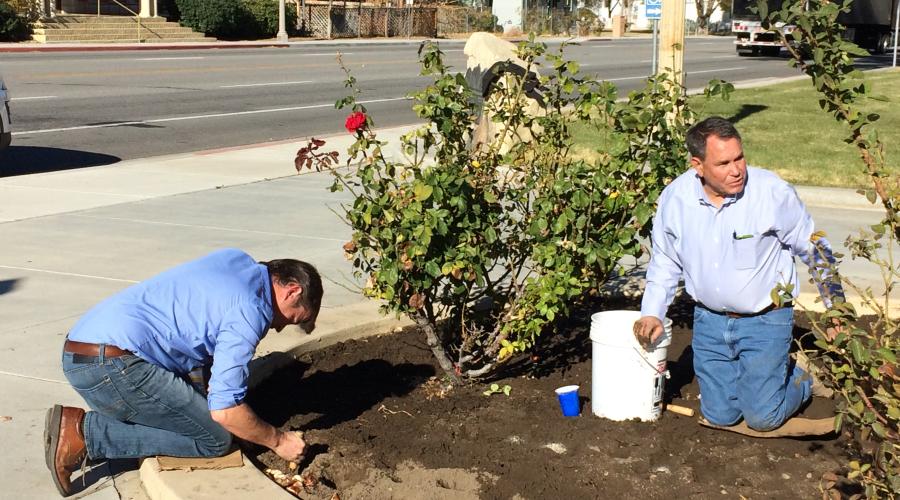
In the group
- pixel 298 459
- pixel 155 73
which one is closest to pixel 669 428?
pixel 298 459

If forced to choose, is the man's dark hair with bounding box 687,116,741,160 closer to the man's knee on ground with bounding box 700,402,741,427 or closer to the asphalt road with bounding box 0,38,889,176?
the man's knee on ground with bounding box 700,402,741,427

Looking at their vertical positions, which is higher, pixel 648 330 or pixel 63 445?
pixel 648 330

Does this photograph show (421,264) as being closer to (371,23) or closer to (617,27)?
(371,23)

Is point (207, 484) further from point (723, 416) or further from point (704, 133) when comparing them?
point (704, 133)

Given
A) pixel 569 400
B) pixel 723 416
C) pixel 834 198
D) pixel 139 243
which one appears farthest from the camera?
pixel 834 198

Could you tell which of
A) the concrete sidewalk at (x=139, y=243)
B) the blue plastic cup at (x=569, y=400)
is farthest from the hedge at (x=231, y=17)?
the blue plastic cup at (x=569, y=400)

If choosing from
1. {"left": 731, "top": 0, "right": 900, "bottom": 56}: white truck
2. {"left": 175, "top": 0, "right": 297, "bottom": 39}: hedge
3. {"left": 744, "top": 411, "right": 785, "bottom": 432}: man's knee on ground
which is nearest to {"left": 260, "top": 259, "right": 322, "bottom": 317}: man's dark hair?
{"left": 744, "top": 411, "right": 785, "bottom": 432}: man's knee on ground

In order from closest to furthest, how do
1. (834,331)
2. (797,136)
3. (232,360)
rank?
(834,331), (232,360), (797,136)

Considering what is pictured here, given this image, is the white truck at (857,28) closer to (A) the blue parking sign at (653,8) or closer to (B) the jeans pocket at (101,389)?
(A) the blue parking sign at (653,8)

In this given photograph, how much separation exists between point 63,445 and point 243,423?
819 millimetres

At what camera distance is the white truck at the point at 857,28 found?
38.5 meters

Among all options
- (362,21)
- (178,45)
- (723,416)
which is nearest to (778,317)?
(723,416)

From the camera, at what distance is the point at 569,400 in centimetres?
511

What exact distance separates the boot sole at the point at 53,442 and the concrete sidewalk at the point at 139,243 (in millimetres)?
88
